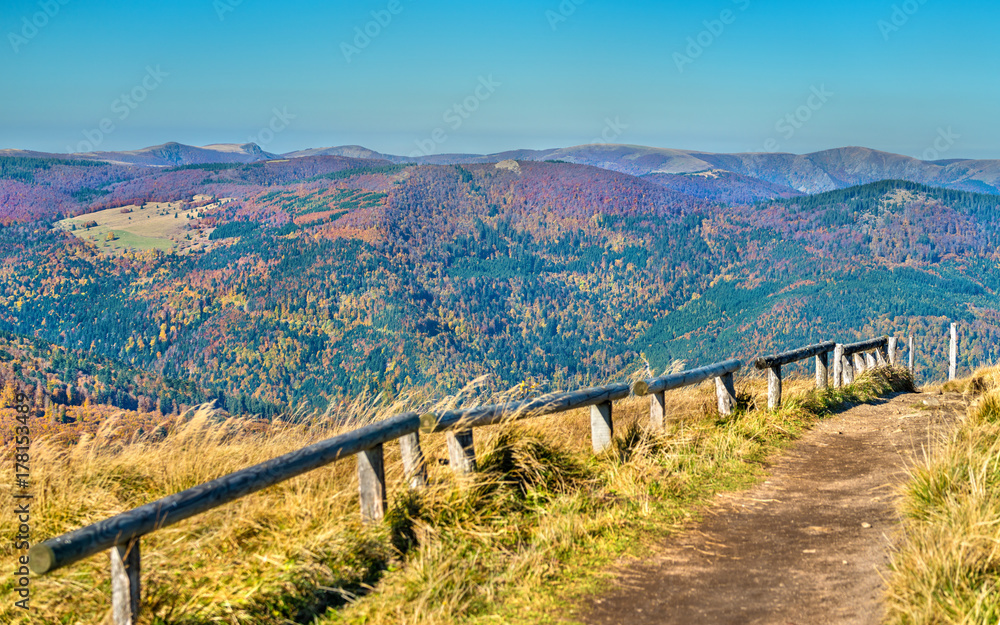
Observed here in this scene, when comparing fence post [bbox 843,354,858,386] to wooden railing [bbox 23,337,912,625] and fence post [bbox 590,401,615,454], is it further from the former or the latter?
fence post [bbox 590,401,615,454]

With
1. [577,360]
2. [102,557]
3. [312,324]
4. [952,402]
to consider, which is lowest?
[577,360]

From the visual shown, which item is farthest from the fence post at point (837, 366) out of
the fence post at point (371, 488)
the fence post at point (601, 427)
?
the fence post at point (371, 488)

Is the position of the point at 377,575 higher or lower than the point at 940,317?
higher

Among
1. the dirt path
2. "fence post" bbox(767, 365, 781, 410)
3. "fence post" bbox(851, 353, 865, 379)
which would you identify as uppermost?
"fence post" bbox(767, 365, 781, 410)

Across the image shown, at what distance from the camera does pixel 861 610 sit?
3844 mm

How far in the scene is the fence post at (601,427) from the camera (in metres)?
6.75

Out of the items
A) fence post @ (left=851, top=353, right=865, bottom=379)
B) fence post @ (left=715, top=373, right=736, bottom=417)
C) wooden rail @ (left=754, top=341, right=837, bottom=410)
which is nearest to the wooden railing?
fence post @ (left=715, top=373, right=736, bottom=417)

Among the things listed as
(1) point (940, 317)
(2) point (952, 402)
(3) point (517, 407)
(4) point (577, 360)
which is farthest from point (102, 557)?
(1) point (940, 317)

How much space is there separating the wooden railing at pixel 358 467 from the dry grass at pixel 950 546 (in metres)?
2.41

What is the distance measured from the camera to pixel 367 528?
4531mm

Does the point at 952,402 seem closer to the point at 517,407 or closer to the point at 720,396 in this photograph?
the point at 720,396

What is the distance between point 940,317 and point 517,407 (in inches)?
8284

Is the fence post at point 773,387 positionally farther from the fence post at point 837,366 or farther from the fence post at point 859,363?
the fence post at point 859,363

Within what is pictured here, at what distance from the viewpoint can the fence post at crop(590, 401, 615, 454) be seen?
266 inches
